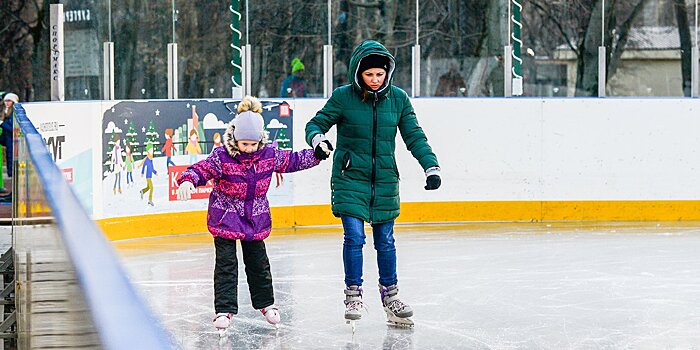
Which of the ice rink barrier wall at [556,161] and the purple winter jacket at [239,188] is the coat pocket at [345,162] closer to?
the purple winter jacket at [239,188]

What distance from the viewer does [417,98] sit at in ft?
42.4

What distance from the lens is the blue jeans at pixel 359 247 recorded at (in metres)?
6.81

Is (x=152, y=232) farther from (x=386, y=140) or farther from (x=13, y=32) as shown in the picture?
(x=386, y=140)

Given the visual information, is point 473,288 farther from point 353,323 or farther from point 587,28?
point 587,28

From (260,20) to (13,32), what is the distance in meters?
2.71

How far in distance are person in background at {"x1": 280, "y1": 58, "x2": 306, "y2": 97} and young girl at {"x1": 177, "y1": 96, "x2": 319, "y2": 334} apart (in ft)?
20.1

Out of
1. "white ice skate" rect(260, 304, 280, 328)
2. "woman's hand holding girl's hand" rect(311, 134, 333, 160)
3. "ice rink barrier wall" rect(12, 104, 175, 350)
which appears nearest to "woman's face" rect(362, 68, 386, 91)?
"woman's hand holding girl's hand" rect(311, 134, 333, 160)

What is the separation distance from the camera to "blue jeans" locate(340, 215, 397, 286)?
6812mm

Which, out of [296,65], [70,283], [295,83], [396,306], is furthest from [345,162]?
[296,65]

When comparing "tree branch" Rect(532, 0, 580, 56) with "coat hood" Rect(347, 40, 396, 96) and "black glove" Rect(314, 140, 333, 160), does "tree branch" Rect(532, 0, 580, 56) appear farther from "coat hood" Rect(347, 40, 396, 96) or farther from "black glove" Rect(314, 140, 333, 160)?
"black glove" Rect(314, 140, 333, 160)

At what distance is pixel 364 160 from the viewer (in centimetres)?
680

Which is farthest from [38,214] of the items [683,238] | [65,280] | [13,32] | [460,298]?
[13,32]

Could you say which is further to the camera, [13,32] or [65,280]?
[13,32]

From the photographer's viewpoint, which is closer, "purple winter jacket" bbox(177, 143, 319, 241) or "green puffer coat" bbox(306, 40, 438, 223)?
A: "purple winter jacket" bbox(177, 143, 319, 241)
